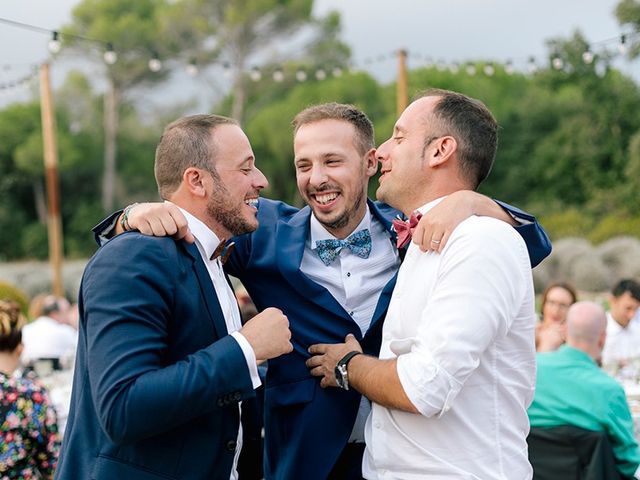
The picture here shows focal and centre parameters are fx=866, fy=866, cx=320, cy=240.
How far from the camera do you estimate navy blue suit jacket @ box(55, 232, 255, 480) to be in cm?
211

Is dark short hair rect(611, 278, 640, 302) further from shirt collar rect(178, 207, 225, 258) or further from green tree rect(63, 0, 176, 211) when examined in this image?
green tree rect(63, 0, 176, 211)

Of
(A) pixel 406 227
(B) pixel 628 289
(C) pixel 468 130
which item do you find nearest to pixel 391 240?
(A) pixel 406 227

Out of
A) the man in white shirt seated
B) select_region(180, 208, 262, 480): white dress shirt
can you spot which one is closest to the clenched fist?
select_region(180, 208, 262, 480): white dress shirt

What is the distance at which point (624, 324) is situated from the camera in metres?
7.38

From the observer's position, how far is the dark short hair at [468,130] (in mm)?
2549

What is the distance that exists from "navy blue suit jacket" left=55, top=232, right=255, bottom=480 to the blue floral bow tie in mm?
687

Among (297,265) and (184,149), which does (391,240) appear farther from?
(184,149)

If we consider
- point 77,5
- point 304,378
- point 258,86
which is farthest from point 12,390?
point 77,5

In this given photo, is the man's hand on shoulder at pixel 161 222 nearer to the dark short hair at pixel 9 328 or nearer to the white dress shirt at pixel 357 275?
the white dress shirt at pixel 357 275

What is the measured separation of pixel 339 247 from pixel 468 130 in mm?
716

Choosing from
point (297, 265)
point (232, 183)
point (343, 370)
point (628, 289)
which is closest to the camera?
point (343, 370)

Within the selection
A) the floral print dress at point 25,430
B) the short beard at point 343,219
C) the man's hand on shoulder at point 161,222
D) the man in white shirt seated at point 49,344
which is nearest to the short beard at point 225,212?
the man's hand on shoulder at point 161,222

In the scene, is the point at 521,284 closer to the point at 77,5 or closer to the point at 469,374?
the point at 469,374

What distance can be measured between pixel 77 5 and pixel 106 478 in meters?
37.9
